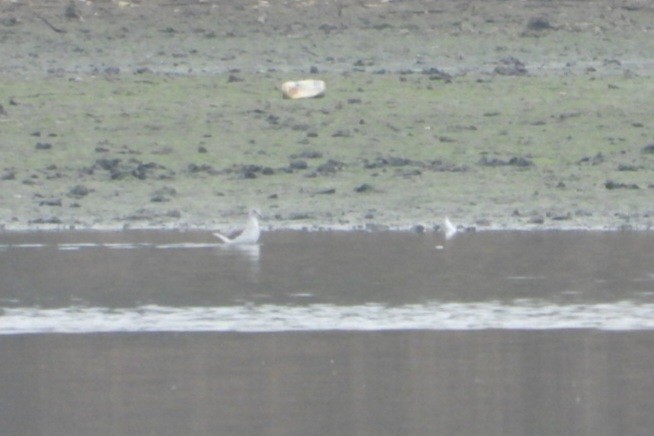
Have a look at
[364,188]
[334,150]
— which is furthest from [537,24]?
[364,188]

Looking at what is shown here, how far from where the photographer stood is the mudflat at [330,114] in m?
14.7

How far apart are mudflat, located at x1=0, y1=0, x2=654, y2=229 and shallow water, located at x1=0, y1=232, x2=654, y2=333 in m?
1.21

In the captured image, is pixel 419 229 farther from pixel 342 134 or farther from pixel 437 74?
pixel 437 74

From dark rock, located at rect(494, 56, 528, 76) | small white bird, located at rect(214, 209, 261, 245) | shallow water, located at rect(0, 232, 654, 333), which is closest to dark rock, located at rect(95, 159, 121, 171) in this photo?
shallow water, located at rect(0, 232, 654, 333)

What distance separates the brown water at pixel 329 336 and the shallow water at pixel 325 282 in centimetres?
2

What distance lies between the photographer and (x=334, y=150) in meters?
16.9

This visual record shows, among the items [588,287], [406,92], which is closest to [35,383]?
[588,287]

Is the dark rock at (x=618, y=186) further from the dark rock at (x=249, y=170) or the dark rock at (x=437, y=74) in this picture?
the dark rock at (x=437, y=74)

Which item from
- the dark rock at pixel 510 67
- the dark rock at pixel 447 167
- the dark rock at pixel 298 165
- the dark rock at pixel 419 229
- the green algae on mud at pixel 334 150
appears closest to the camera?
the dark rock at pixel 419 229

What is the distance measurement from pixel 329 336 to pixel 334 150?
26.4ft

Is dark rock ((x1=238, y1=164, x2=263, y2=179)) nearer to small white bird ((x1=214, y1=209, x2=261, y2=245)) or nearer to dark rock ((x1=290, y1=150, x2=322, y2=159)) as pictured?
dark rock ((x1=290, y1=150, x2=322, y2=159))

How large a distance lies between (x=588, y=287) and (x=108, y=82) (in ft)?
35.1

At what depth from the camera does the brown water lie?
7176 millimetres

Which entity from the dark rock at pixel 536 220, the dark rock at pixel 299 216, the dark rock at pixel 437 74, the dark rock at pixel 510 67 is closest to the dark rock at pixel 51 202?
the dark rock at pixel 299 216
